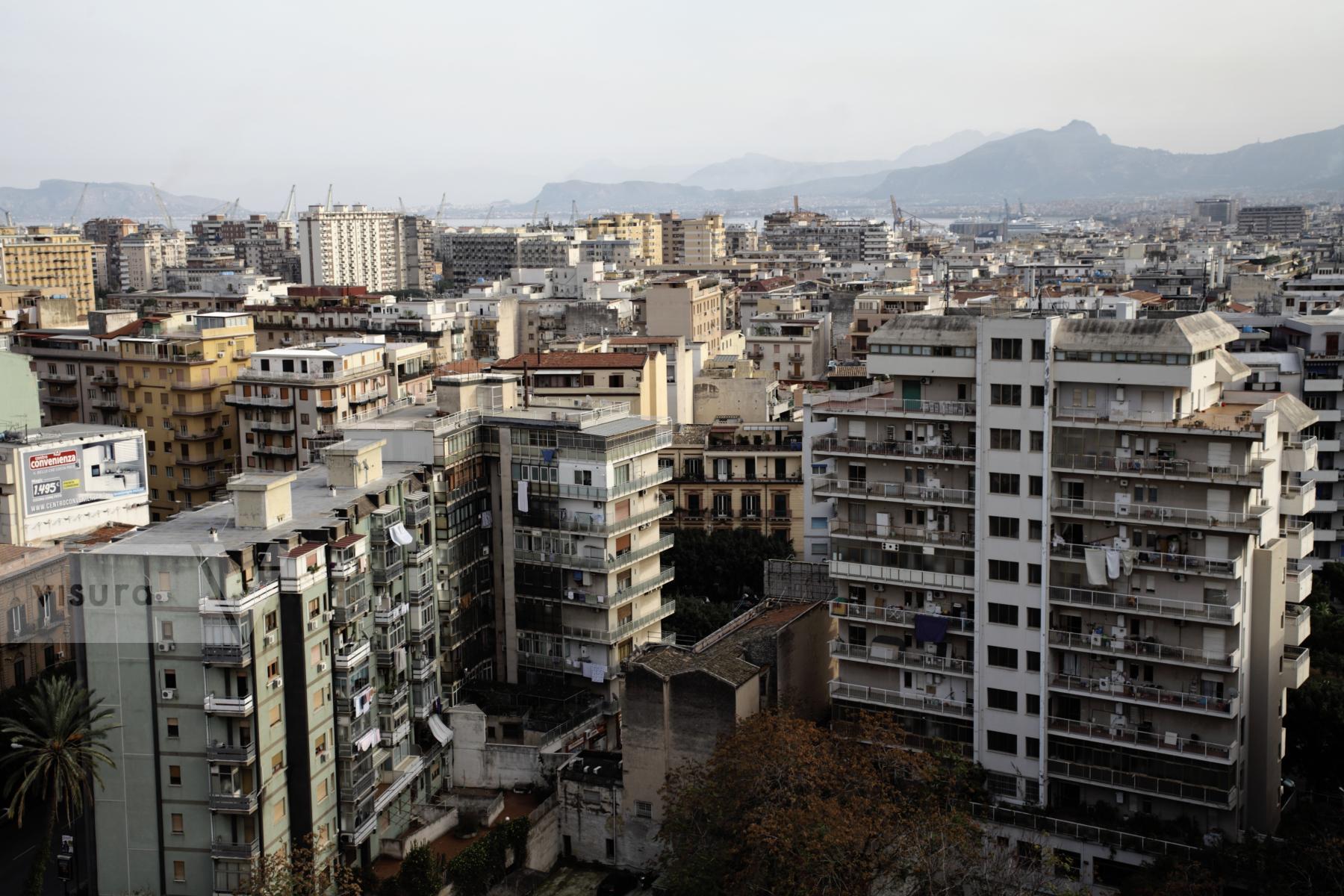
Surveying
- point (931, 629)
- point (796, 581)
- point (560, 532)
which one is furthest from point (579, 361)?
point (931, 629)

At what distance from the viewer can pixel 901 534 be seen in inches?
1446

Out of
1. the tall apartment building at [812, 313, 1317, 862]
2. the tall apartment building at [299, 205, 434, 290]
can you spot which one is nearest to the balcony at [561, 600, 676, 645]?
the tall apartment building at [812, 313, 1317, 862]

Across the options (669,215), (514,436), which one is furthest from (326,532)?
(669,215)

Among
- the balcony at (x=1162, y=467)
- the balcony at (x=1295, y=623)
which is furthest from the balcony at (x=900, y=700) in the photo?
the balcony at (x=1295, y=623)

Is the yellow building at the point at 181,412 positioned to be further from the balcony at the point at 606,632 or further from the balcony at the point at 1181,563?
the balcony at the point at 1181,563

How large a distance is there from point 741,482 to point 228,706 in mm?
27115

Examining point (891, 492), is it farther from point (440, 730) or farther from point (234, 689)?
point (234, 689)

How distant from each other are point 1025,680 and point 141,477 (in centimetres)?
3054

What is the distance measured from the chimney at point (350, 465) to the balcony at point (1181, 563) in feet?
57.4

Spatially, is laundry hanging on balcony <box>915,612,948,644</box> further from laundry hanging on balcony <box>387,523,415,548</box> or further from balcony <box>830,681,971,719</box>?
laundry hanging on balcony <box>387,523,415,548</box>

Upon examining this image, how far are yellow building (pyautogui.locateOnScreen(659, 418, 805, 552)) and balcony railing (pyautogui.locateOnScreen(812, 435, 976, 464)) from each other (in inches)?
652

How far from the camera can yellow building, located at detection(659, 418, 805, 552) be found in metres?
54.8

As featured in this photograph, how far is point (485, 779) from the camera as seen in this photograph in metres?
39.9

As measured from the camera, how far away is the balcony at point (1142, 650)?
32938mm
